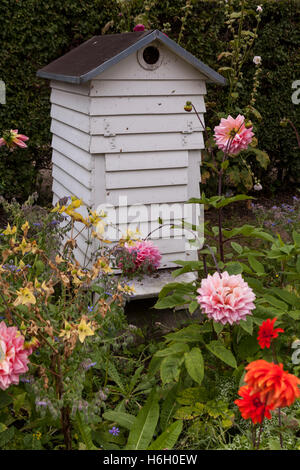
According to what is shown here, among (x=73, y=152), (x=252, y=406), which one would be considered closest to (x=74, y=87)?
(x=73, y=152)

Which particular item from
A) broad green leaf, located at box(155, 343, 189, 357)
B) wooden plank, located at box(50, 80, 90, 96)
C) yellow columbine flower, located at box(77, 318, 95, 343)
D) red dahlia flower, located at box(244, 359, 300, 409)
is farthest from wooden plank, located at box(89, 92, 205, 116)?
red dahlia flower, located at box(244, 359, 300, 409)

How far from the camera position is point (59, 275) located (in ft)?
6.89

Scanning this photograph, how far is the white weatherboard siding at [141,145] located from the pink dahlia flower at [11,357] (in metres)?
1.83

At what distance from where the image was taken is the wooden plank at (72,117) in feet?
11.6

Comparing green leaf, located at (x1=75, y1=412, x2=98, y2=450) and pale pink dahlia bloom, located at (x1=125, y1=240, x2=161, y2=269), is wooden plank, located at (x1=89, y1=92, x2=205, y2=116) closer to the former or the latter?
pale pink dahlia bloom, located at (x1=125, y1=240, x2=161, y2=269)

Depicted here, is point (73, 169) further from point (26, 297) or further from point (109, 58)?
point (26, 297)

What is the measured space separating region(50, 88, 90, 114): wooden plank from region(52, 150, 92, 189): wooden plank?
40 centimetres

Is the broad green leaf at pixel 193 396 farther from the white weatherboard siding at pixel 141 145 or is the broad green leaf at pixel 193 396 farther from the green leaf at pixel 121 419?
the white weatherboard siding at pixel 141 145

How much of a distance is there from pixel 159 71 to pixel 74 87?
64 centimetres

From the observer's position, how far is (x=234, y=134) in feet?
8.64

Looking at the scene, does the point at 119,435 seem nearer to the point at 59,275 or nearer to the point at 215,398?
the point at 215,398
